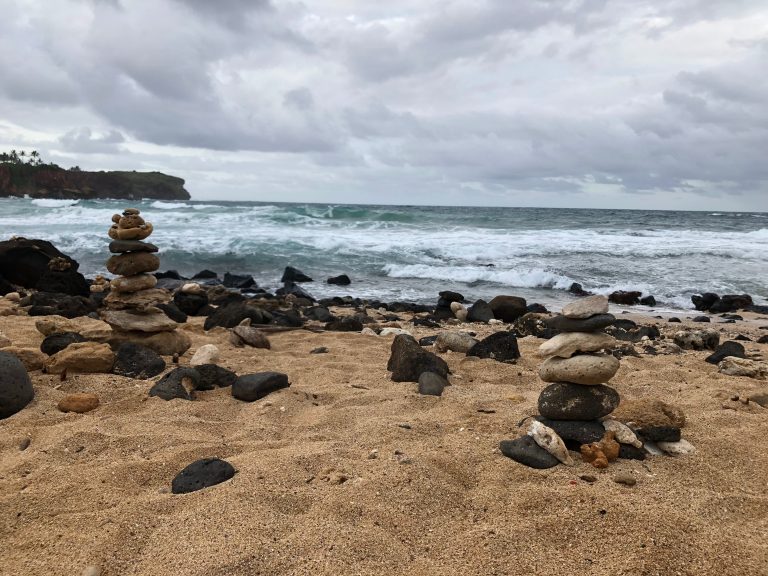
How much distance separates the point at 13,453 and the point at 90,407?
781mm

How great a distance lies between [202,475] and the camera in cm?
291

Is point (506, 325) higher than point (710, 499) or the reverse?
the reverse

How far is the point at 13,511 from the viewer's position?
261cm

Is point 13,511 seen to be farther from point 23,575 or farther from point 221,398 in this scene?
point 221,398

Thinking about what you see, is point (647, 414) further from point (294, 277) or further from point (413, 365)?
point (294, 277)

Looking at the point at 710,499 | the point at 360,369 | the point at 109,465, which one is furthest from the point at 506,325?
the point at 109,465

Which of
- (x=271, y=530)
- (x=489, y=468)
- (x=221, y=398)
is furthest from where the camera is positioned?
(x=221, y=398)

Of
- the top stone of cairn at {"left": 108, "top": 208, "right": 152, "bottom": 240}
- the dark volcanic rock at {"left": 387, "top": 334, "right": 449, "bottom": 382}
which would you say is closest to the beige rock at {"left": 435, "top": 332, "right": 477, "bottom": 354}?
the dark volcanic rock at {"left": 387, "top": 334, "right": 449, "bottom": 382}

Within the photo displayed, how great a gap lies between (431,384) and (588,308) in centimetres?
158

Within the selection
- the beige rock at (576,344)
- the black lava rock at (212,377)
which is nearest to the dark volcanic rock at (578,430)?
the beige rock at (576,344)

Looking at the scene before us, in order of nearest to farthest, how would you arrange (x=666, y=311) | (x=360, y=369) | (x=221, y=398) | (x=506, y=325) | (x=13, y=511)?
(x=13, y=511)
(x=221, y=398)
(x=360, y=369)
(x=506, y=325)
(x=666, y=311)

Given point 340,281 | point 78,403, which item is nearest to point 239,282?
point 340,281

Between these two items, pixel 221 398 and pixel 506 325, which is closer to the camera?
pixel 221 398

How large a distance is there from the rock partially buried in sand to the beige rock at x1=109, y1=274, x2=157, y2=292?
4.44 meters
